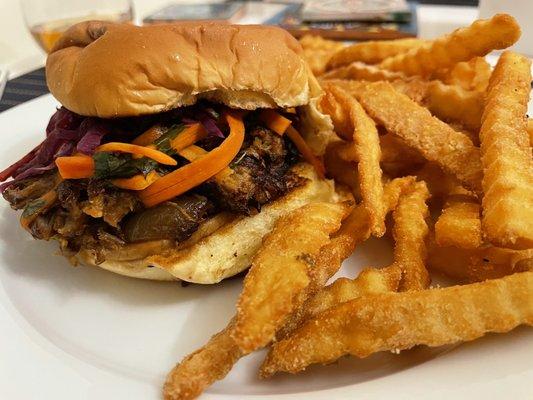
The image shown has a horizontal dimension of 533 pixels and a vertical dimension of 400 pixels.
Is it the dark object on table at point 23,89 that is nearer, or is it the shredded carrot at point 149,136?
the shredded carrot at point 149,136

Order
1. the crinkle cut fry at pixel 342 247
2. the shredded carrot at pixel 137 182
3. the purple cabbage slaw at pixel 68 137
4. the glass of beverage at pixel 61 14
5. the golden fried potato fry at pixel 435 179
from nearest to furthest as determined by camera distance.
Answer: the crinkle cut fry at pixel 342 247
the shredded carrot at pixel 137 182
the purple cabbage slaw at pixel 68 137
the golden fried potato fry at pixel 435 179
the glass of beverage at pixel 61 14

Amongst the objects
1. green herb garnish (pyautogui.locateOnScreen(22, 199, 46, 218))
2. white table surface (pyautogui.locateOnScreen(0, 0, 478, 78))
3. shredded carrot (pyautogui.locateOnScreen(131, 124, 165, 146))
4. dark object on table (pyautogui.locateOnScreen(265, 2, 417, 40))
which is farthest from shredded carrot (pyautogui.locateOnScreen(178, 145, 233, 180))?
white table surface (pyautogui.locateOnScreen(0, 0, 478, 78))

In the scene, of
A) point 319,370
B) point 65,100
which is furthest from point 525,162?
point 65,100

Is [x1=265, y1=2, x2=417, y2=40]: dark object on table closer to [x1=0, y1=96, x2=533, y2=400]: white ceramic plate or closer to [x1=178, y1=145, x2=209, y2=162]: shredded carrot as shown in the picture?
[x1=0, y1=96, x2=533, y2=400]: white ceramic plate

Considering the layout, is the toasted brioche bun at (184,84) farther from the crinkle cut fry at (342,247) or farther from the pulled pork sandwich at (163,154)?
the crinkle cut fry at (342,247)

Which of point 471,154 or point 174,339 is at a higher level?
point 471,154

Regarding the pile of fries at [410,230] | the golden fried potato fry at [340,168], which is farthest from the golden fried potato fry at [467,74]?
the golden fried potato fry at [340,168]

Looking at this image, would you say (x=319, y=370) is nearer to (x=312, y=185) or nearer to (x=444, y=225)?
(x=444, y=225)
